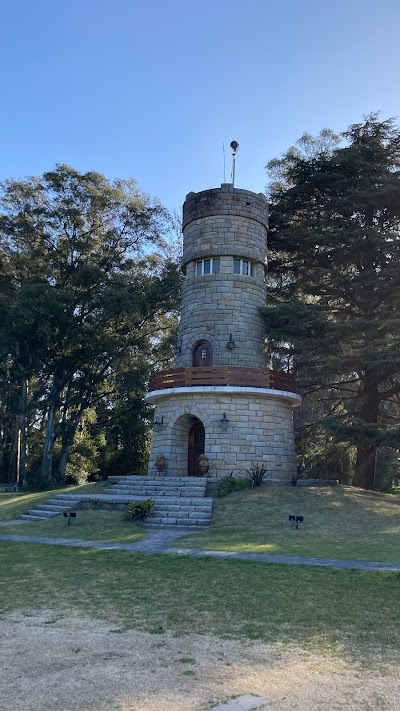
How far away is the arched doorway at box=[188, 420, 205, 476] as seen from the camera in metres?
22.5

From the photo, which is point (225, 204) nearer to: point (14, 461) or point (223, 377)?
point (223, 377)

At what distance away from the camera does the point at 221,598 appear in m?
8.08

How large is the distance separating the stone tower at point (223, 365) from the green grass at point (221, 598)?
10107 millimetres

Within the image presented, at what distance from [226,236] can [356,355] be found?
738 centimetres

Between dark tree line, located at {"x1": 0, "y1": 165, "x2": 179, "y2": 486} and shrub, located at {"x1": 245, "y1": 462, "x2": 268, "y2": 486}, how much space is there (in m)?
11.7

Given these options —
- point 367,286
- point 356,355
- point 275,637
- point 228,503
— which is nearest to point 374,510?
point 228,503

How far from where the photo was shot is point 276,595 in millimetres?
8188

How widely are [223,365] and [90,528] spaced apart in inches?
353

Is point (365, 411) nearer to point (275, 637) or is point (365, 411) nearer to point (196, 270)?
point (196, 270)

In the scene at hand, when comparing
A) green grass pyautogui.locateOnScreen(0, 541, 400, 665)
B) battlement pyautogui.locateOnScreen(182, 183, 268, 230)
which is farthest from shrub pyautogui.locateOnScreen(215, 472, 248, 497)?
battlement pyautogui.locateOnScreen(182, 183, 268, 230)

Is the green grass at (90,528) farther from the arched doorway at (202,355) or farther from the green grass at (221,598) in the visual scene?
the arched doorway at (202,355)

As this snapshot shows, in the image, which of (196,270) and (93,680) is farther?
(196,270)

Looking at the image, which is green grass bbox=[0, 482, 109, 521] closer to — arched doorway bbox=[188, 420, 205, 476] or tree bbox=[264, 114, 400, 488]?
arched doorway bbox=[188, 420, 205, 476]

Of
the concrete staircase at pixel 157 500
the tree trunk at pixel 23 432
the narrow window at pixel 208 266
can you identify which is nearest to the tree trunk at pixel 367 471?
the concrete staircase at pixel 157 500
